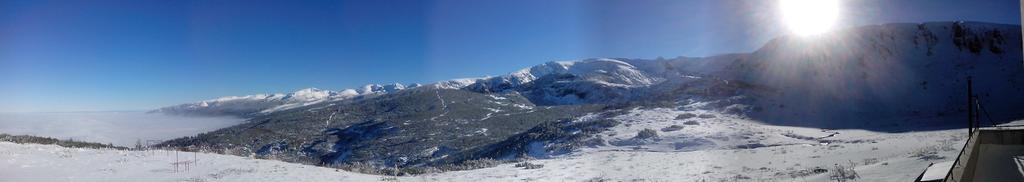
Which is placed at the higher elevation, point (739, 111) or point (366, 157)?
point (739, 111)

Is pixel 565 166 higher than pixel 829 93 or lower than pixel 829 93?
lower

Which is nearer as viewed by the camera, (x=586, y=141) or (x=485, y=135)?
(x=586, y=141)

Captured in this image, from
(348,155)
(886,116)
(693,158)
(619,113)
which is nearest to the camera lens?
(693,158)

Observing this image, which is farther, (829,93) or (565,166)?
(829,93)

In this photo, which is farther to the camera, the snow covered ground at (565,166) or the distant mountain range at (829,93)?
the distant mountain range at (829,93)

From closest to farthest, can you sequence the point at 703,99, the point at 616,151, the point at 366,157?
the point at 616,151
the point at 703,99
the point at 366,157

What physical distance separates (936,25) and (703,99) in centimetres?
3214

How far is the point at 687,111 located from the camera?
200ft

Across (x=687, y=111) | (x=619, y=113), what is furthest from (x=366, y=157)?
(x=687, y=111)

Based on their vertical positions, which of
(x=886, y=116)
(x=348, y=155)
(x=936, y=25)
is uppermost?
(x=936, y=25)

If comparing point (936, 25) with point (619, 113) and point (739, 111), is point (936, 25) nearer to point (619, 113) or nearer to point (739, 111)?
point (739, 111)

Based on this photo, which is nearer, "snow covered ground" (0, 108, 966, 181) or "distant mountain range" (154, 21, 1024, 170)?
"snow covered ground" (0, 108, 966, 181)

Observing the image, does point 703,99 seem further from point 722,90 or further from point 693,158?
point 693,158

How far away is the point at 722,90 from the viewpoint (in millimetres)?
72125
